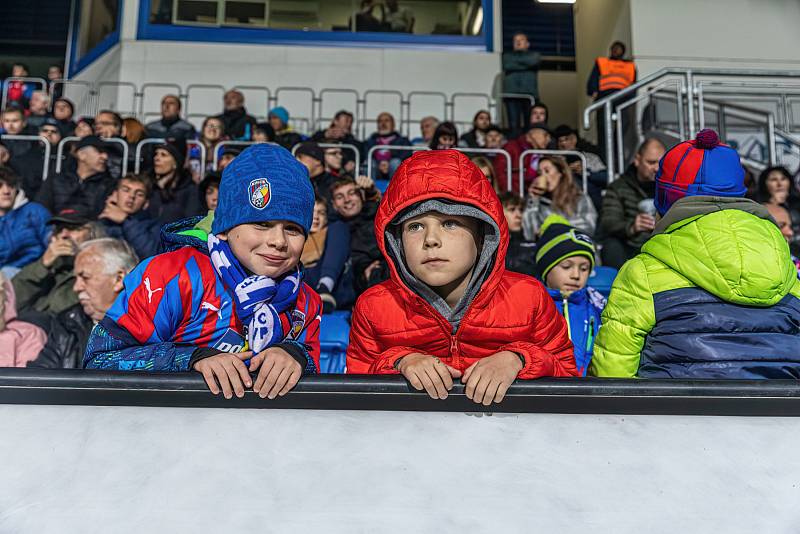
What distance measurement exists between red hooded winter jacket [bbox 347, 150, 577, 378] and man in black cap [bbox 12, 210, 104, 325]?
2.70m

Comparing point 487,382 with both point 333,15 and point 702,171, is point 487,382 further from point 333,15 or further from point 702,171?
point 333,15

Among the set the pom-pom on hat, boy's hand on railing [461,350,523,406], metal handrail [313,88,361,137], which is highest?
metal handrail [313,88,361,137]

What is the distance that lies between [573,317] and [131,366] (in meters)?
2.30

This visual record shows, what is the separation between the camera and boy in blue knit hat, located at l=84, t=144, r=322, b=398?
6.48ft

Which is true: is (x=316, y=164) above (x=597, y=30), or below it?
below

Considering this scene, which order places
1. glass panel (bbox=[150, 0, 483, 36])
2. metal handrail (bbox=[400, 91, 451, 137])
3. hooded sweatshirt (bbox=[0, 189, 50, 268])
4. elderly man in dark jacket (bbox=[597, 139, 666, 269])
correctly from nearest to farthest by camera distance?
hooded sweatshirt (bbox=[0, 189, 50, 268])
elderly man in dark jacket (bbox=[597, 139, 666, 269])
metal handrail (bbox=[400, 91, 451, 137])
glass panel (bbox=[150, 0, 483, 36])

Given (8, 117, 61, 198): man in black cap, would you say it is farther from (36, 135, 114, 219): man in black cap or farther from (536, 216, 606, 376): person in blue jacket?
(536, 216, 606, 376): person in blue jacket

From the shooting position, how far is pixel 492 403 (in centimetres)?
139

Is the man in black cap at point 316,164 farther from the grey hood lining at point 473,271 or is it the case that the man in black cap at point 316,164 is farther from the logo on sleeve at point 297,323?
the grey hood lining at point 473,271

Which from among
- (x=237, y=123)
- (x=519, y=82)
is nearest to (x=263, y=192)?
(x=237, y=123)

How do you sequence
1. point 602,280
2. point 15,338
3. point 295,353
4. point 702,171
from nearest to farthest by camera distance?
point 295,353 < point 702,171 < point 15,338 < point 602,280

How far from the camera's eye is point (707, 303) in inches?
84.2

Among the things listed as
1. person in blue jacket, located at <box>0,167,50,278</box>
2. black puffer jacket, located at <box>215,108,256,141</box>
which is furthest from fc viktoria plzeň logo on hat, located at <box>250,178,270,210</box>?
black puffer jacket, located at <box>215,108,256,141</box>

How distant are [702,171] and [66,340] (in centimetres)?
328
